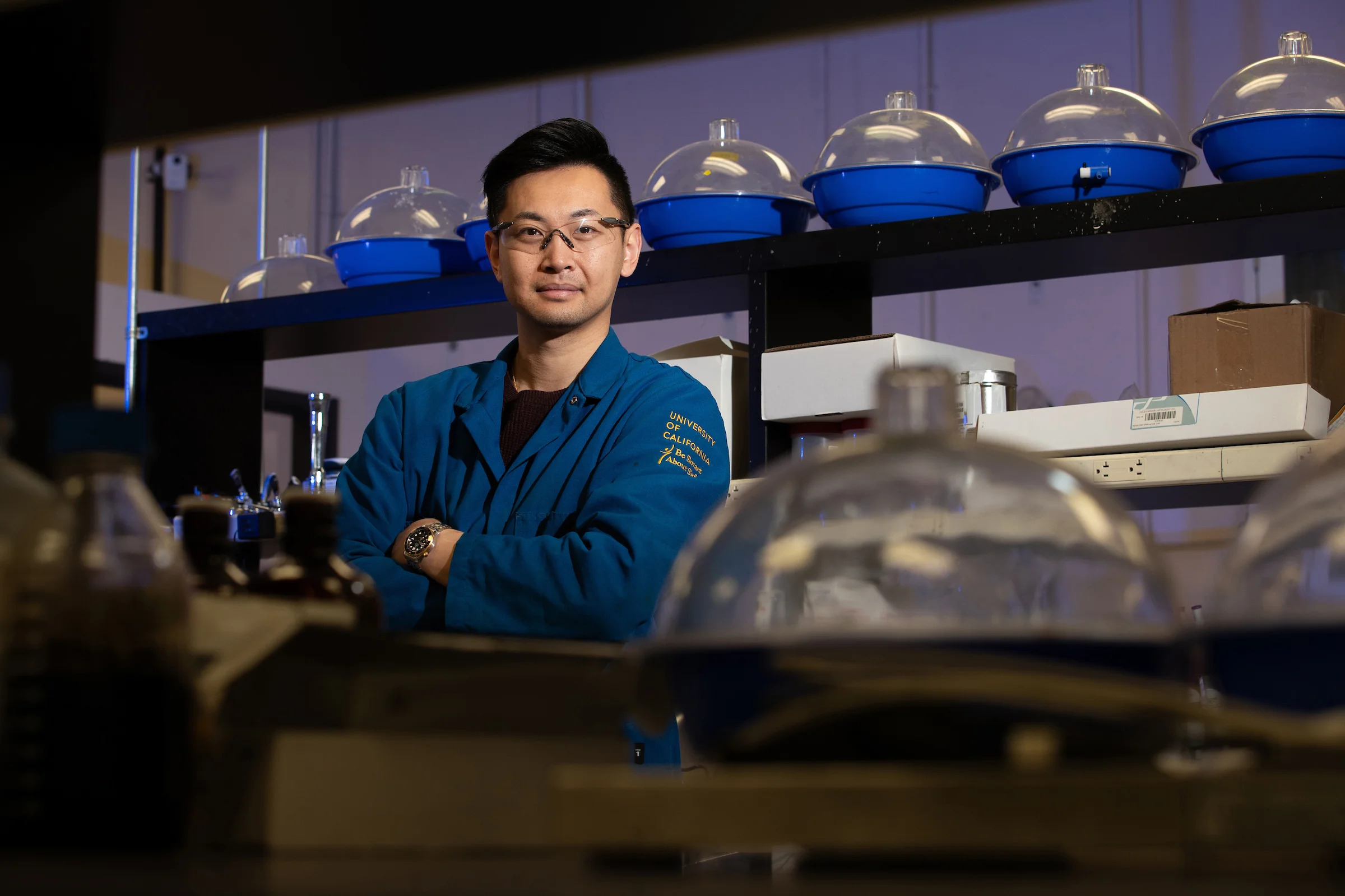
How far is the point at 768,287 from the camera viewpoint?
2.67 meters

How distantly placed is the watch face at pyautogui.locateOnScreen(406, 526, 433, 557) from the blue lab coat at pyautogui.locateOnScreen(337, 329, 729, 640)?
0.03 metres

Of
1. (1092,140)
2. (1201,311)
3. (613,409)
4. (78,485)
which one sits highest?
(1092,140)

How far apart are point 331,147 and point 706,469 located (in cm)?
340

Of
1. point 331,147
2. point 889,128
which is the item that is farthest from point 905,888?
point 331,147

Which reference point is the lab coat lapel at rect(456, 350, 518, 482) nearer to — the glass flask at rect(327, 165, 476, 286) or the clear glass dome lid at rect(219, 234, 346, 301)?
the glass flask at rect(327, 165, 476, 286)

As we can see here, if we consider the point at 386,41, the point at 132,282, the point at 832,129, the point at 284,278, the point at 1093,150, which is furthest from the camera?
the point at 132,282

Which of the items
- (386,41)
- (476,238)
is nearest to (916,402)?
(386,41)

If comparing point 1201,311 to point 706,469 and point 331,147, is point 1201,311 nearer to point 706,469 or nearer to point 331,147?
point 706,469

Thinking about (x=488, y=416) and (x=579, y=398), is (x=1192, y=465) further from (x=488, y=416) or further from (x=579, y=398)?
(x=488, y=416)

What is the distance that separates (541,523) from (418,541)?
174mm

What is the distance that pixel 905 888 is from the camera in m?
0.39

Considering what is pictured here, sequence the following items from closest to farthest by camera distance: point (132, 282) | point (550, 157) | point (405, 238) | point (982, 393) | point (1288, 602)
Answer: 1. point (1288, 602)
2. point (550, 157)
3. point (982, 393)
4. point (405, 238)
5. point (132, 282)

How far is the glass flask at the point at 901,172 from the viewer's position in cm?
259

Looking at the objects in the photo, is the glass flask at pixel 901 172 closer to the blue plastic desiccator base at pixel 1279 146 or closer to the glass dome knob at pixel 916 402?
the blue plastic desiccator base at pixel 1279 146
